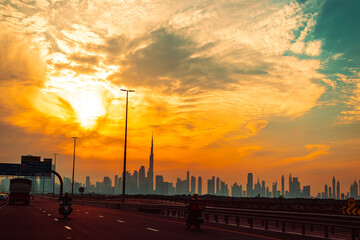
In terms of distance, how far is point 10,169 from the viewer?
8975cm

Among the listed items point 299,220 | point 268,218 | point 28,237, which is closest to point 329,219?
point 299,220

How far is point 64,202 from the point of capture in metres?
31.1

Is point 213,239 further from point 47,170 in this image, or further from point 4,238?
point 47,170

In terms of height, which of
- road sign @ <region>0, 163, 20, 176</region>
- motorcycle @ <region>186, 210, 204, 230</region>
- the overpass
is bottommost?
the overpass

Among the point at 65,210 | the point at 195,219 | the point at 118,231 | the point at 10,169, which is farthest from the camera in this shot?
the point at 10,169

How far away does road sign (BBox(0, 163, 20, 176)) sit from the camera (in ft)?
292

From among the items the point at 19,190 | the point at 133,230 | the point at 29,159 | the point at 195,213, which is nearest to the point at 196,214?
the point at 195,213

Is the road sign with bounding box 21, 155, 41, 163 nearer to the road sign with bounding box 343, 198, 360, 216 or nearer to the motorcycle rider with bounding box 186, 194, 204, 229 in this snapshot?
the motorcycle rider with bounding box 186, 194, 204, 229

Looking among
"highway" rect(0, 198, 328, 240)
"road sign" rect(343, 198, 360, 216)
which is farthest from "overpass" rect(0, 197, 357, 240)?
"road sign" rect(343, 198, 360, 216)

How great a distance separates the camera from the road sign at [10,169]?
89062 mm

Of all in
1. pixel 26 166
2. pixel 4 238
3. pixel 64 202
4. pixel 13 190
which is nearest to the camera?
pixel 4 238

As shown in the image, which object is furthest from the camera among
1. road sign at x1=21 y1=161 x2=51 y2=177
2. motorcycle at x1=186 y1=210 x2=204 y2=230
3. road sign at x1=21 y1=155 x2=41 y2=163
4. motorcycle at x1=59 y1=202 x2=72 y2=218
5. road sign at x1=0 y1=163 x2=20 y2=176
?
road sign at x1=0 y1=163 x2=20 y2=176

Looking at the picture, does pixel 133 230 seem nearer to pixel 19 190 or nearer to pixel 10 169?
pixel 19 190

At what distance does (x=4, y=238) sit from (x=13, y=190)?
4940 cm
